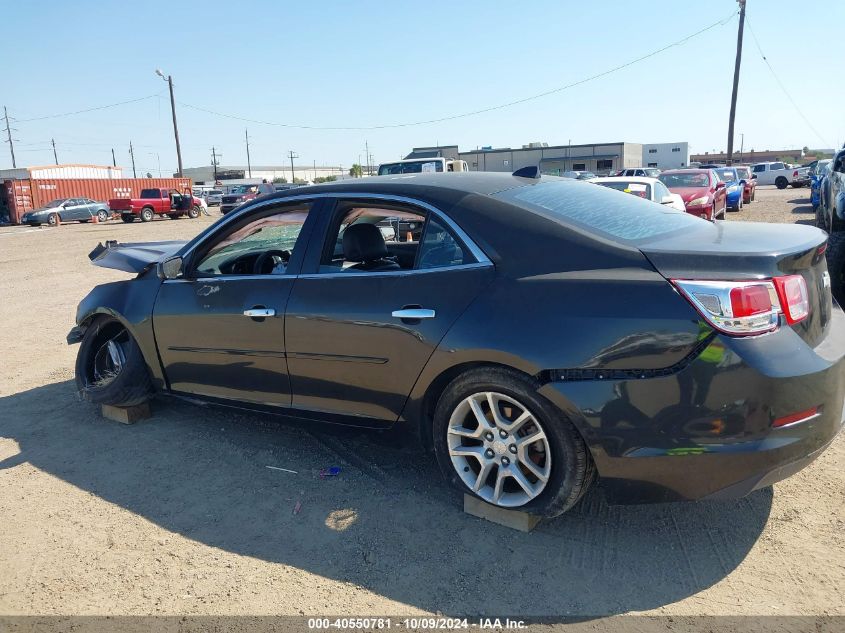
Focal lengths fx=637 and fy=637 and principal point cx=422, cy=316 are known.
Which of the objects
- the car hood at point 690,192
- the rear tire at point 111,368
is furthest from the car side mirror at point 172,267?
the car hood at point 690,192

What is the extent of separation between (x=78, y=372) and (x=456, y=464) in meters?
3.30

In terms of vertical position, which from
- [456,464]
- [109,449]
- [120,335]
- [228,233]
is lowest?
[109,449]

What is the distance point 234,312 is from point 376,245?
96 cm

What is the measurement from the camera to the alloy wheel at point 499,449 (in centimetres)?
290

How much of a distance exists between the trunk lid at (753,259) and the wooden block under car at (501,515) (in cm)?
130

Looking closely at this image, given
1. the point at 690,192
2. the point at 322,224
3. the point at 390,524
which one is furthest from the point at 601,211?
the point at 690,192

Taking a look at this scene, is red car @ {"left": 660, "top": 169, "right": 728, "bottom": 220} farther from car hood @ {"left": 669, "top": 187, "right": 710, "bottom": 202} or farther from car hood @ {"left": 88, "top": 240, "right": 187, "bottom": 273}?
car hood @ {"left": 88, "top": 240, "right": 187, "bottom": 273}

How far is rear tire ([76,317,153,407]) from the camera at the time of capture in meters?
4.48

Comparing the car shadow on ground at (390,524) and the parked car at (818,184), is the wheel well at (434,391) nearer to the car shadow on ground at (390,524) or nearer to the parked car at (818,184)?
the car shadow on ground at (390,524)

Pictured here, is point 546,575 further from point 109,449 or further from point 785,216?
point 785,216

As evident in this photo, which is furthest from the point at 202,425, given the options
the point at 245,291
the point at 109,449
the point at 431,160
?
the point at 431,160

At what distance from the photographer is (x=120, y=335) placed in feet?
15.8

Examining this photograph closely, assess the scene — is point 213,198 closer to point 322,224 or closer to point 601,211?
point 322,224

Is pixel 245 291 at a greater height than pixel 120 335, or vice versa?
pixel 245 291
